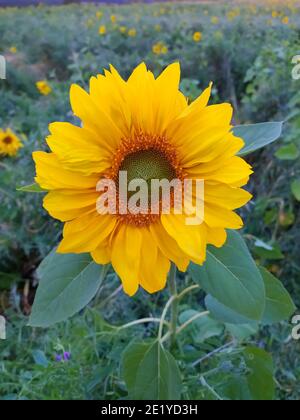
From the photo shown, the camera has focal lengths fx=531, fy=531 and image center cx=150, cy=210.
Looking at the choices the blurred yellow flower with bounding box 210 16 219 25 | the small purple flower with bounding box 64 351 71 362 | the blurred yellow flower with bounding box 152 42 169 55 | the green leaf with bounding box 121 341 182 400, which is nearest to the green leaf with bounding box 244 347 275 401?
the green leaf with bounding box 121 341 182 400

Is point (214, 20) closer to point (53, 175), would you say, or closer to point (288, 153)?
point (288, 153)

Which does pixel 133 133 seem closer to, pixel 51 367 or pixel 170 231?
pixel 170 231

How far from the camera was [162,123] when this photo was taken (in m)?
0.53

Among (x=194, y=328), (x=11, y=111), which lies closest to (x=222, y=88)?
(x=11, y=111)

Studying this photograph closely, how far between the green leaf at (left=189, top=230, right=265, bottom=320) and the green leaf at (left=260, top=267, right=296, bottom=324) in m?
0.09

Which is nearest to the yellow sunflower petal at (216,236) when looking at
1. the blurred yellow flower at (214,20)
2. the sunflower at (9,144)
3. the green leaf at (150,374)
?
the green leaf at (150,374)

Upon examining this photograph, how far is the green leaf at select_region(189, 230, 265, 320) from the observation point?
22.0 inches

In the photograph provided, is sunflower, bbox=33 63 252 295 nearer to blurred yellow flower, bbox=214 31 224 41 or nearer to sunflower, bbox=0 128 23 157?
sunflower, bbox=0 128 23 157

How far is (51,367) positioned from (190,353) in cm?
22

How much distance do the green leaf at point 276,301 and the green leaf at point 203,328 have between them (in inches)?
8.7

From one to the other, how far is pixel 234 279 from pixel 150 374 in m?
0.19

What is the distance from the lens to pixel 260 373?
2.50ft

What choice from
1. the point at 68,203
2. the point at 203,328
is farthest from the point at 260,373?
the point at 68,203

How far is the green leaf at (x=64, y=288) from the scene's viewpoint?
578 mm
